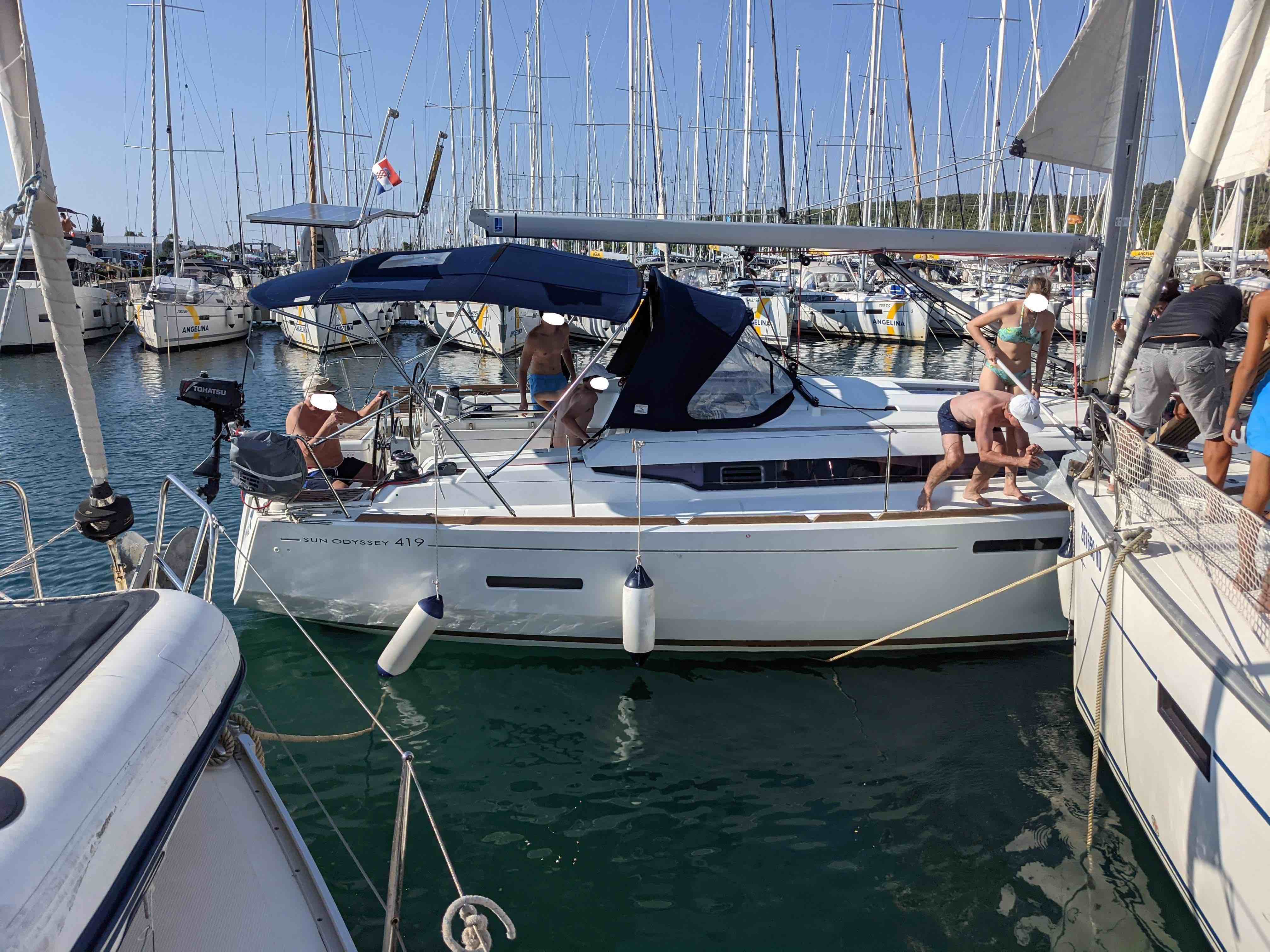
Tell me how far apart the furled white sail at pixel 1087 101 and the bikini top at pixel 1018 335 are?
1158 mm

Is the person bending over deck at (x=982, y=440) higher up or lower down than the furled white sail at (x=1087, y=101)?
lower down

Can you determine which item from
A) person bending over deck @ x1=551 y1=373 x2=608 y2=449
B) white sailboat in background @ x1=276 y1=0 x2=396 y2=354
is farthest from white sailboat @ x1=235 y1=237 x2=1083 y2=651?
white sailboat in background @ x1=276 y1=0 x2=396 y2=354

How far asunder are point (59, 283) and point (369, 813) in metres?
2.99

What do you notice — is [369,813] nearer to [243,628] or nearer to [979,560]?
[243,628]

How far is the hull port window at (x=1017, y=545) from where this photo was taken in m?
5.25

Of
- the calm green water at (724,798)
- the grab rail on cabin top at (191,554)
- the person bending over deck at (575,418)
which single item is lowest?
the calm green water at (724,798)

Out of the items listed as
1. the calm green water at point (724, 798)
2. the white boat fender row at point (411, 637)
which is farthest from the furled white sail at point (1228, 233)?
the white boat fender row at point (411, 637)

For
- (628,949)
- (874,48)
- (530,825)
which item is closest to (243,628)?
(530,825)

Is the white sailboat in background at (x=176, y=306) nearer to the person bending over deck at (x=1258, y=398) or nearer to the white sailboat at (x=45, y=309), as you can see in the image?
the white sailboat at (x=45, y=309)

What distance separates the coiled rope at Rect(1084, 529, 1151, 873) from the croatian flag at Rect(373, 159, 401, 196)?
11.7 metres

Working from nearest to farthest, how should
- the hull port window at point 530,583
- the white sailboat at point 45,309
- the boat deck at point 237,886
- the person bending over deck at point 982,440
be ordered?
the boat deck at point 237,886
the person bending over deck at point 982,440
the hull port window at point 530,583
the white sailboat at point 45,309

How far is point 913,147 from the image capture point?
21172mm

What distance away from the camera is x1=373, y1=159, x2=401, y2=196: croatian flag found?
12930 mm

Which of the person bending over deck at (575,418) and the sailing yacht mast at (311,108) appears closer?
the person bending over deck at (575,418)
